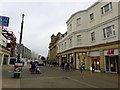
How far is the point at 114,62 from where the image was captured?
82.6ft

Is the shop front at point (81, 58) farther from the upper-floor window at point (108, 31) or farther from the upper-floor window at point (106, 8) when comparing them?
the upper-floor window at point (106, 8)

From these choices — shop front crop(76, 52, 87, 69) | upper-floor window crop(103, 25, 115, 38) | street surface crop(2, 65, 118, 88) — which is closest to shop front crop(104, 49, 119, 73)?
upper-floor window crop(103, 25, 115, 38)

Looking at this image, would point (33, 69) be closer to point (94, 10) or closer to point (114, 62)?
point (114, 62)

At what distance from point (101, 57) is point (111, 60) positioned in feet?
7.07

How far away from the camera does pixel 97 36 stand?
29.8 metres

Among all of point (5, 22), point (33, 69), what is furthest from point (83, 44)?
point (5, 22)

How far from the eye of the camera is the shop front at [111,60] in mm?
24472

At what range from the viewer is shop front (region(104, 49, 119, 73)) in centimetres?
2447

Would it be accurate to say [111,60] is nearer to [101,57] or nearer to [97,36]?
[101,57]

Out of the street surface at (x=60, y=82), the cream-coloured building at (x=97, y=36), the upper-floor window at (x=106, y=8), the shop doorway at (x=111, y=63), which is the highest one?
the upper-floor window at (x=106, y=8)

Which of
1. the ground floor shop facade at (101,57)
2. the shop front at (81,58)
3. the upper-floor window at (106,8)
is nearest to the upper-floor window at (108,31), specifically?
the ground floor shop facade at (101,57)

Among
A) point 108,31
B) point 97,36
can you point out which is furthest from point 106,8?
point 97,36

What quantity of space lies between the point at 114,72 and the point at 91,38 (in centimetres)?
931

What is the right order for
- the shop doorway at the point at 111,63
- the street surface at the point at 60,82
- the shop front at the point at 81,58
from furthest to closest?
1. the shop front at the point at 81,58
2. the shop doorway at the point at 111,63
3. the street surface at the point at 60,82
